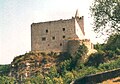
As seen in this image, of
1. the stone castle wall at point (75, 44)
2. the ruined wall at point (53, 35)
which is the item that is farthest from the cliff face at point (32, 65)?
the stone castle wall at point (75, 44)

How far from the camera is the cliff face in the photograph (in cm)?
8381

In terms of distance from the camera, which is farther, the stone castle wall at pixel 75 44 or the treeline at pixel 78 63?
the stone castle wall at pixel 75 44

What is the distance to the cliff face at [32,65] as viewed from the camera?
83.8m

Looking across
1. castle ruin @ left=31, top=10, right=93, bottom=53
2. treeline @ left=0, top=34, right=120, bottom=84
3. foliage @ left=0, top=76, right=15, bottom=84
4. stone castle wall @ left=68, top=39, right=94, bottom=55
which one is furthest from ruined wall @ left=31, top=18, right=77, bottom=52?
foliage @ left=0, top=76, right=15, bottom=84

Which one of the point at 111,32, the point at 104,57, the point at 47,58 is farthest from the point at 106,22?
the point at 47,58

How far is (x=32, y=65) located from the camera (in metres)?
85.1

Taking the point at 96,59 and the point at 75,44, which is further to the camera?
the point at 75,44

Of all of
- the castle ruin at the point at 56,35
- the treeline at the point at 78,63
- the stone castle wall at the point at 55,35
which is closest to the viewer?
the treeline at the point at 78,63

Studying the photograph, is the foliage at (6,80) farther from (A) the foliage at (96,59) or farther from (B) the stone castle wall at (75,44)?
(A) the foliage at (96,59)

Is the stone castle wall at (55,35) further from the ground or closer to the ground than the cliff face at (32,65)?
further from the ground

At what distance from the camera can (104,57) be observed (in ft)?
263

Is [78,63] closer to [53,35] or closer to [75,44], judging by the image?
[75,44]

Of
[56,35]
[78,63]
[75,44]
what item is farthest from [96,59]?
[56,35]

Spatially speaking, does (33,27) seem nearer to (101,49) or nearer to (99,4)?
(101,49)
